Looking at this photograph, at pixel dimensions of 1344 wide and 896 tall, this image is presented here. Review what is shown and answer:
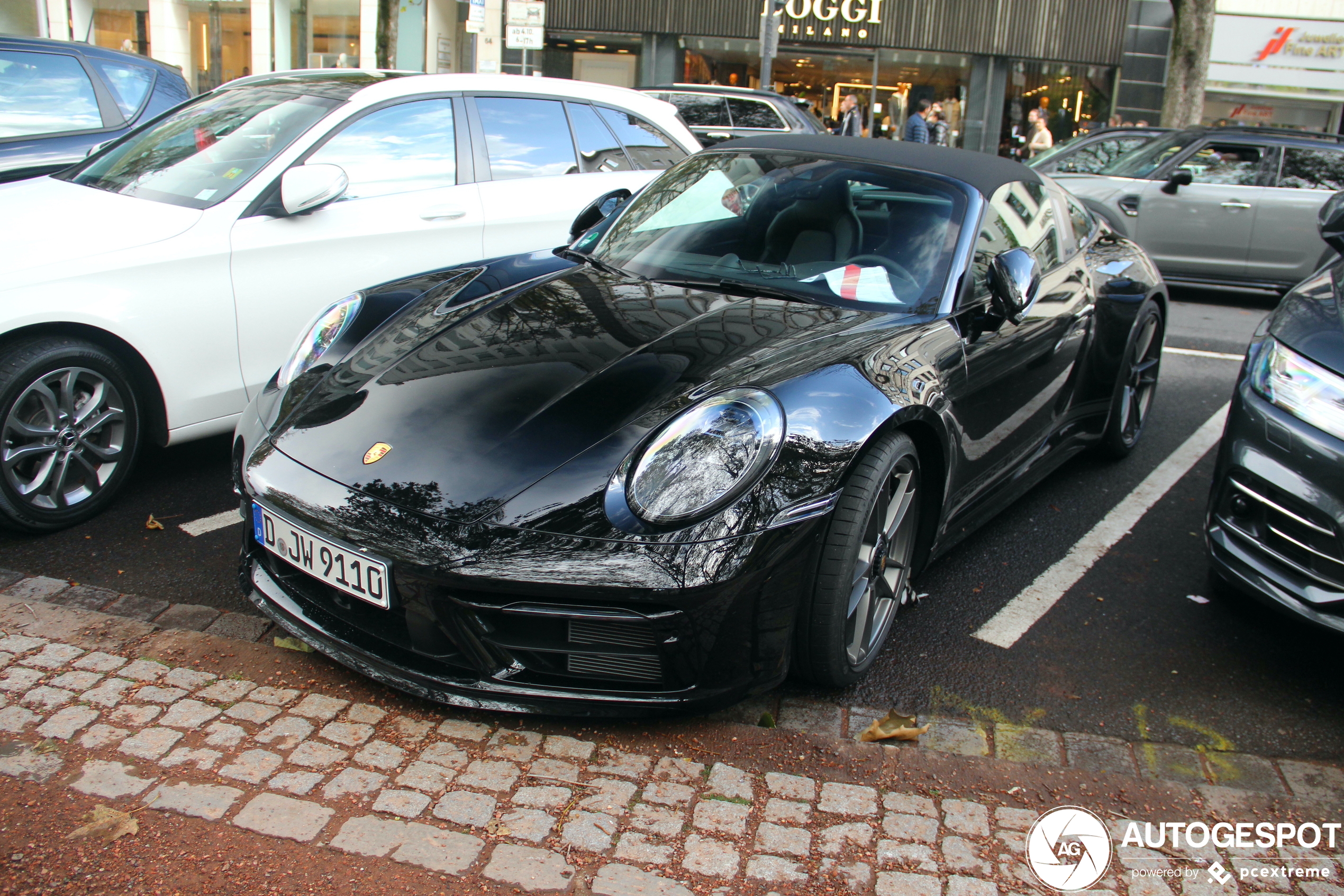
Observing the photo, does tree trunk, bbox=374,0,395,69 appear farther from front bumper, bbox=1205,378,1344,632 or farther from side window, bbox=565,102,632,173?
front bumper, bbox=1205,378,1344,632

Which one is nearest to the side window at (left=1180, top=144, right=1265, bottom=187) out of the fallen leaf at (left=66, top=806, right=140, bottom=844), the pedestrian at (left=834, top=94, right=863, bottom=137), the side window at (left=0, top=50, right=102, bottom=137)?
the pedestrian at (left=834, top=94, right=863, bottom=137)

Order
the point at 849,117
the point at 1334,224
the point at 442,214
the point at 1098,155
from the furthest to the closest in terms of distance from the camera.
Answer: the point at 849,117 < the point at 1098,155 < the point at 442,214 < the point at 1334,224

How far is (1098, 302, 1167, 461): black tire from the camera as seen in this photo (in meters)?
4.75

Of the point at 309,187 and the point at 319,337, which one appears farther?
the point at 309,187

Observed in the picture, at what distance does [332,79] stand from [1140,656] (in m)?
4.00

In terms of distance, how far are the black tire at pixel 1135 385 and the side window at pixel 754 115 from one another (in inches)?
337

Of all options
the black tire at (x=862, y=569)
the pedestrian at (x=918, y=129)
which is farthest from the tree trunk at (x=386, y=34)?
the black tire at (x=862, y=569)

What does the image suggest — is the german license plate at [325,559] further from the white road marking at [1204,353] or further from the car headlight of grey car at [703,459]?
the white road marking at [1204,353]

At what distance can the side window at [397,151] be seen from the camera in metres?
4.43

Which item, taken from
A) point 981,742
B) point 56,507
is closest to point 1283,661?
point 981,742

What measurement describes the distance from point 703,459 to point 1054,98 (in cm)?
2112

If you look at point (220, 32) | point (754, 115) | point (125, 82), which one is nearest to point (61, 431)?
point (125, 82)

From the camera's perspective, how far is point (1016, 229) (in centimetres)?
381
